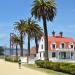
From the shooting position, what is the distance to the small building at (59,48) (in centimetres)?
9488

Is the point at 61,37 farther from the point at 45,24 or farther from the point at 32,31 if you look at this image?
the point at 45,24

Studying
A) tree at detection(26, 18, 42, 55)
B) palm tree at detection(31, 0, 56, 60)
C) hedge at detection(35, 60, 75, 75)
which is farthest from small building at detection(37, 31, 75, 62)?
hedge at detection(35, 60, 75, 75)

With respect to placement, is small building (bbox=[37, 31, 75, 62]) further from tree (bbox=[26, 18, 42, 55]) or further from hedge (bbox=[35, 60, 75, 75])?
hedge (bbox=[35, 60, 75, 75])

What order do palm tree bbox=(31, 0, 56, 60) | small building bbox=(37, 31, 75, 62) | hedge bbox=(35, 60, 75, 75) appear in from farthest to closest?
small building bbox=(37, 31, 75, 62) < palm tree bbox=(31, 0, 56, 60) < hedge bbox=(35, 60, 75, 75)

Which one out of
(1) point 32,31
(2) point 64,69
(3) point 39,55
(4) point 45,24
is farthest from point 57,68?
(3) point 39,55

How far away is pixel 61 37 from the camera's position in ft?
344

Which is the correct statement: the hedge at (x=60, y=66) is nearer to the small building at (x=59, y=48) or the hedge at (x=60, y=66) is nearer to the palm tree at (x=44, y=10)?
the palm tree at (x=44, y=10)

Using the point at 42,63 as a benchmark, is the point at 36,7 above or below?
above

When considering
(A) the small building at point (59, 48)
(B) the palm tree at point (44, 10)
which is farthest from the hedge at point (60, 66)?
(A) the small building at point (59, 48)

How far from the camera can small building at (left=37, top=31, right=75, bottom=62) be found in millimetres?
94875

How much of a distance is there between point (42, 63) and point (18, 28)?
151 ft

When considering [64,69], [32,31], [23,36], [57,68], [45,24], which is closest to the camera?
[64,69]

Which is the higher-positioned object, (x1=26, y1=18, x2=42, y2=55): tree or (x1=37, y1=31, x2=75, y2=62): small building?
(x1=26, y1=18, x2=42, y2=55): tree

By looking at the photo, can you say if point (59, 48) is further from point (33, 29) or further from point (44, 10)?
point (44, 10)
